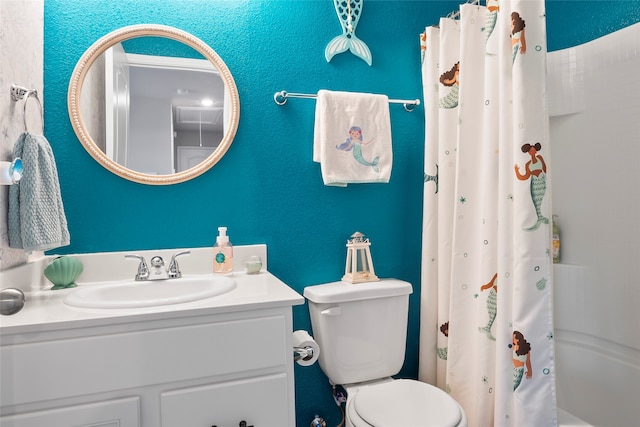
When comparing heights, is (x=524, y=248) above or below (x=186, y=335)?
above

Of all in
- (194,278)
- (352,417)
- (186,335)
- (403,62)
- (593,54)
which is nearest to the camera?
(186,335)

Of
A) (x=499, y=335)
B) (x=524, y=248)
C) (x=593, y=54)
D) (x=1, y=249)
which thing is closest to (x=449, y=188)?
(x=524, y=248)

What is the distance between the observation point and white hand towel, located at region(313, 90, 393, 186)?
1548 millimetres

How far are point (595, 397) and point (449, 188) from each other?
112 centimetres

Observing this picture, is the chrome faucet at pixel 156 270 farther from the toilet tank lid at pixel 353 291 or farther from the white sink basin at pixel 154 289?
the toilet tank lid at pixel 353 291

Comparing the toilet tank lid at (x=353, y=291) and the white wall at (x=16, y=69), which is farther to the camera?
the toilet tank lid at (x=353, y=291)

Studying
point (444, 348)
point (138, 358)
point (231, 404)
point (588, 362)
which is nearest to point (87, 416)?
point (138, 358)

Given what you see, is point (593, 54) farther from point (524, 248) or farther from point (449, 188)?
point (524, 248)

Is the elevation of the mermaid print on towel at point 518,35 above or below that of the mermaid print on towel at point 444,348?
above

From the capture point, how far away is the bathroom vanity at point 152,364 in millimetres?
861

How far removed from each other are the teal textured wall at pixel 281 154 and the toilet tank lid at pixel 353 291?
0.11 metres

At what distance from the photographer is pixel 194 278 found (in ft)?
4.49

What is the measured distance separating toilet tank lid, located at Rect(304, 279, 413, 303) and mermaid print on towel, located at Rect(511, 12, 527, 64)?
92 cm

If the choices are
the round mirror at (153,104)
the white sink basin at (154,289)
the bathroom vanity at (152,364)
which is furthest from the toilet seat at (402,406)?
the round mirror at (153,104)
